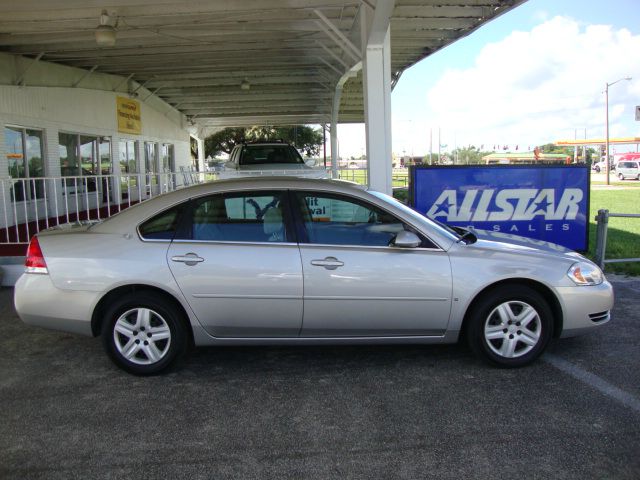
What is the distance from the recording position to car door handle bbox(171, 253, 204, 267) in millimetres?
4336

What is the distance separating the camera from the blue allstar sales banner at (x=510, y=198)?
26.9 ft

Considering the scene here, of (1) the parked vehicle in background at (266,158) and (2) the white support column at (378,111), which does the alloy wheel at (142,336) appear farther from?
(1) the parked vehicle in background at (266,158)

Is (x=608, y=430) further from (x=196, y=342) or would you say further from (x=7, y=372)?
(x=7, y=372)

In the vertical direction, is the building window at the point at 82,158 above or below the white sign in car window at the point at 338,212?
above

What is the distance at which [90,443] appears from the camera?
346 cm

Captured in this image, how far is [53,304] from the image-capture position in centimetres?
441

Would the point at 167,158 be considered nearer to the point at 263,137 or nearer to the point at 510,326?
the point at 510,326

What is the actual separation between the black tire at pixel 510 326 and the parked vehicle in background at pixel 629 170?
48.5 meters

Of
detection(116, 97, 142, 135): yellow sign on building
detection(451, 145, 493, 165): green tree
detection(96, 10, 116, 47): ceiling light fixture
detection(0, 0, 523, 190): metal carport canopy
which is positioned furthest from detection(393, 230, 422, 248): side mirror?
detection(451, 145, 493, 165): green tree

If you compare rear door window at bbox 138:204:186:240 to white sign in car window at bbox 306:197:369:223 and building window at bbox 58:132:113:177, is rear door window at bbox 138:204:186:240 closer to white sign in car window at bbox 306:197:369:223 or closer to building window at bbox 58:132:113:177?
white sign in car window at bbox 306:197:369:223

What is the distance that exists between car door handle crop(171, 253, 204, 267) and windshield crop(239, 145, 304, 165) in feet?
30.6

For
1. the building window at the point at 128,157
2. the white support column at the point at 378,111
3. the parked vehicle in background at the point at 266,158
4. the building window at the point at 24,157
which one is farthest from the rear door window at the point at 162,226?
the building window at the point at 128,157

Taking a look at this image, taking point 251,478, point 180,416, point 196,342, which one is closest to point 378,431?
point 251,478

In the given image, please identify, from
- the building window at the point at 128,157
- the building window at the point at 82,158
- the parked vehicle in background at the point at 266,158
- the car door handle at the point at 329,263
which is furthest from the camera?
the building window at the point at 128,157
